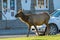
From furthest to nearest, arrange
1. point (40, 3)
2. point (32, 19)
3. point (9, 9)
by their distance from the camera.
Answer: point (40, 3) < point (9, 9) < point (32, 19)

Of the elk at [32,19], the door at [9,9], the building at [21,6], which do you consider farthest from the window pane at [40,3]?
the elk at [32,19]

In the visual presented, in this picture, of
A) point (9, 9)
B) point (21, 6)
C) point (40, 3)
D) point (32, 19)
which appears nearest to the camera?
point (32, 19)

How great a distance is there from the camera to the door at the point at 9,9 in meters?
32.7

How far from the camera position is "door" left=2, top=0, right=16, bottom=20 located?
107 feet

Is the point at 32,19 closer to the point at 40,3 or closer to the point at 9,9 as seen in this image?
the point at 9,9

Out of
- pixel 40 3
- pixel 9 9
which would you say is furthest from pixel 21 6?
pixel 40 3

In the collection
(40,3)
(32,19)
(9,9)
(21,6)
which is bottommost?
(9,9)

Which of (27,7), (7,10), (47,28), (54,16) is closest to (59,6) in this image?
(27,7)

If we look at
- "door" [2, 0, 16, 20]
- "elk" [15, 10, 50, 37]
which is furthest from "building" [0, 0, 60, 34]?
"elk" [15, 10, 50, 37]

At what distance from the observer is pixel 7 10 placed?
3300cm

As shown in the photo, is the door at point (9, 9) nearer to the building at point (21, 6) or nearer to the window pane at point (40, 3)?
the building at point (21, 6)

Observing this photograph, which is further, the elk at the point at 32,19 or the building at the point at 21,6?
the building at the point at 21,6

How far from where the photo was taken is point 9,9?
3319 centimetres

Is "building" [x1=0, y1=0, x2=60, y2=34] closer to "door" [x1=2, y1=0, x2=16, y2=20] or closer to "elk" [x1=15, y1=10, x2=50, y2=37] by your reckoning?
"door" [x1=2, y1=0, x2=16, y2=20]
